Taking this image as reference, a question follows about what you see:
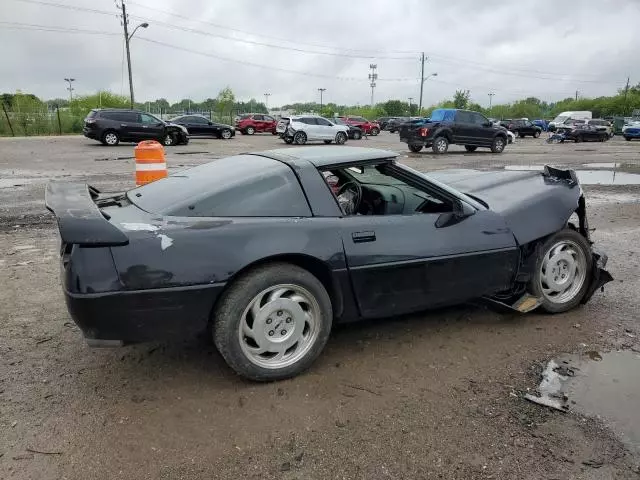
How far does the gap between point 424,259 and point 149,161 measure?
405 cm

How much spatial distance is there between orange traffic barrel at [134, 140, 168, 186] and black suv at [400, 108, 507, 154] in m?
15.6

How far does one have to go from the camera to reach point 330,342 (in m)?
3.53

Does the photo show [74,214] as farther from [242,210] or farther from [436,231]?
[436,231]

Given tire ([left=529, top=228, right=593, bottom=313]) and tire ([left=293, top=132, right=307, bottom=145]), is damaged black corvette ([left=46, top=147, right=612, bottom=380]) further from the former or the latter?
tire ([left=293, top=132, right=307, bottom=145])

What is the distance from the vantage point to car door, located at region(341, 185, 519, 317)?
3.14m

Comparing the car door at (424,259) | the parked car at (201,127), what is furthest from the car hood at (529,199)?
the parked car at (201,127)

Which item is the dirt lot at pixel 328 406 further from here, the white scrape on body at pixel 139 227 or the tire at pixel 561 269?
the white scrape on body at pixel 139 227

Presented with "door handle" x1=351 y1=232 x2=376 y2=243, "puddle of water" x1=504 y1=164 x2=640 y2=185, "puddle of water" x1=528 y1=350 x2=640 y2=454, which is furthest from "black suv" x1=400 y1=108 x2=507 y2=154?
"door handle" x1=351 y1=232 x2=376 y2=243

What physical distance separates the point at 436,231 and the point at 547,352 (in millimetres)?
1089

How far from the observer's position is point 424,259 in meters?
3.29

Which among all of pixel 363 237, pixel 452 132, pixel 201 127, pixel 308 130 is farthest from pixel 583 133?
pixel 363 237

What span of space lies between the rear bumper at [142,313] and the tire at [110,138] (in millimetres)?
21947

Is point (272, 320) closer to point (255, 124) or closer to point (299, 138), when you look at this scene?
point (299, 138)

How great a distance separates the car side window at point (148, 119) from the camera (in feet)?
75.3
